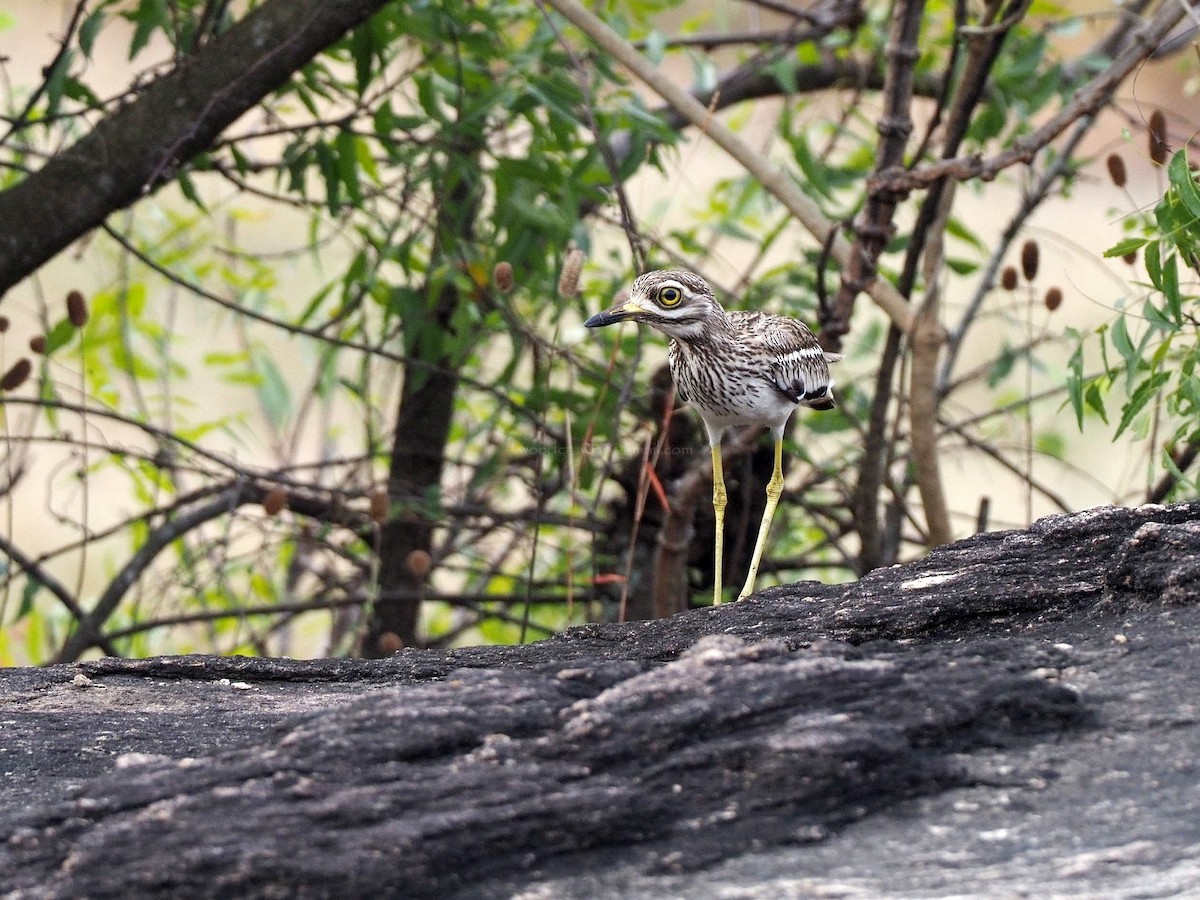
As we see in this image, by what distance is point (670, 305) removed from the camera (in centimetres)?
410

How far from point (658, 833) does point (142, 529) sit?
469cm

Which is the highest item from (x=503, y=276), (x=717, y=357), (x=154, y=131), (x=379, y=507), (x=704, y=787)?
(x=154, y=131)

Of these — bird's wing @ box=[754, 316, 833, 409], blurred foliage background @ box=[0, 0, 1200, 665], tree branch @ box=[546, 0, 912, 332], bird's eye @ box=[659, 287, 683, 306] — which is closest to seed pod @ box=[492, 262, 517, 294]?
blurred foliage background @ box=[0, 0, 1200, 665]

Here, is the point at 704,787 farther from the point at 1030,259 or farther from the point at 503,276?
the point at 1030,259

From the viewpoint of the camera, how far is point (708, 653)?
97.2 inches

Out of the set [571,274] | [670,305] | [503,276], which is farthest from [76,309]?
[670,305]

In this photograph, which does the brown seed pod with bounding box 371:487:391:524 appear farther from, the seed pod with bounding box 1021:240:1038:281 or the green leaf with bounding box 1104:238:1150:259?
the green leaf with bounding box 1104:238:1150:259

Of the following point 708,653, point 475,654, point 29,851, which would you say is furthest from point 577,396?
point 29,851

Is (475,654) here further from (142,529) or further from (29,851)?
(142,529)

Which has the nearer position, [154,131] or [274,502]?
[154,131]

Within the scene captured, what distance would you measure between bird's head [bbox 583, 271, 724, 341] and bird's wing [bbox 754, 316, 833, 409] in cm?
22

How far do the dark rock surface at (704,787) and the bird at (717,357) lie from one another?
56.4 inches

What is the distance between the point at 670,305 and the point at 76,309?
6.75ft

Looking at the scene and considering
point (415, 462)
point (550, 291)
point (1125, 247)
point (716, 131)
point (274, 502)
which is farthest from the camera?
point (415, 462)
